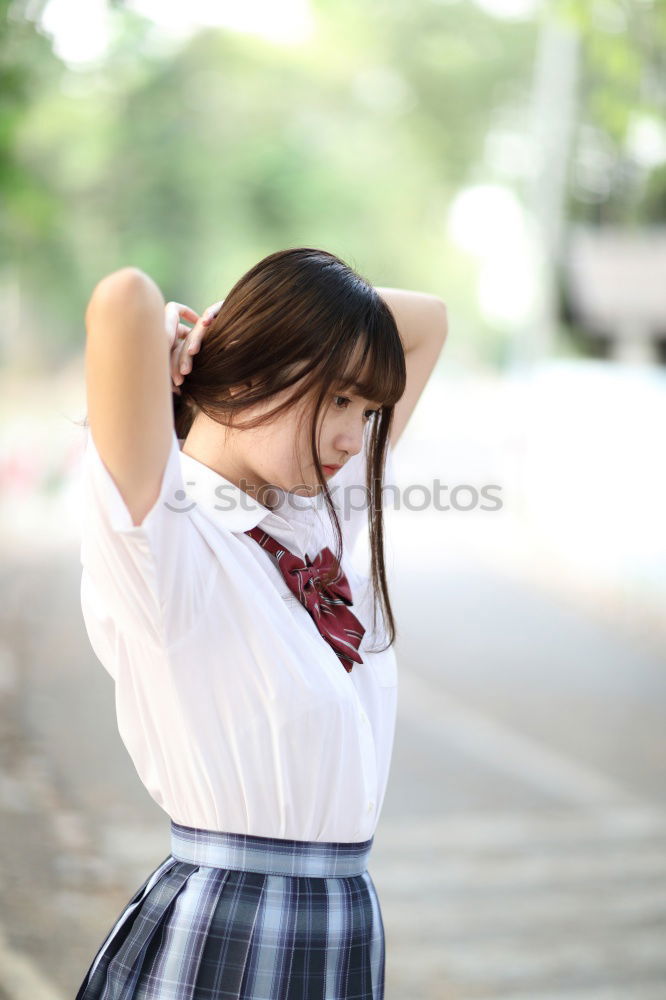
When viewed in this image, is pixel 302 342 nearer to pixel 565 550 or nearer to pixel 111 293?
pixel 111 293

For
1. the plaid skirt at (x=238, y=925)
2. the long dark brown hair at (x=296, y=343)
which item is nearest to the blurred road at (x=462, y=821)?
the plaid skirt at (x=238, y=925)

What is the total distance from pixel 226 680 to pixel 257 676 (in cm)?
3

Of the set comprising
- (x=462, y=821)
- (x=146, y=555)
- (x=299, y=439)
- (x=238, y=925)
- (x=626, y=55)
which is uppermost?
(x=626, y=55)

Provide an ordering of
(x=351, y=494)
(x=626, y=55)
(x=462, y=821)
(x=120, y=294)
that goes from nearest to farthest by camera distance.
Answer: (x=120, y=294)
(x=351, y=494)
(x=462, y=821)
(x=626, y=55)

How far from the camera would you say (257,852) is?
1.09 metres

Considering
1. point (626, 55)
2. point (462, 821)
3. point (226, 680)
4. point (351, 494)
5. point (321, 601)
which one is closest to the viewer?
point (226, 680)

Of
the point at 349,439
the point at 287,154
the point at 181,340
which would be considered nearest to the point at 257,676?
the point at 349,439

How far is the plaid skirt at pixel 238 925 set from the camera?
1.08 m

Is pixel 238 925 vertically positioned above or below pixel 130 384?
below

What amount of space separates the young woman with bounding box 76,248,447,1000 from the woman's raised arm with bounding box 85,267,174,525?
66 millimetres

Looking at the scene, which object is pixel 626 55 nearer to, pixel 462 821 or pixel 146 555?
pixel 462 821

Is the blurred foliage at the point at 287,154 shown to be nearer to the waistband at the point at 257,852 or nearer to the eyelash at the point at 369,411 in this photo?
the eyelash at the point at 369,411

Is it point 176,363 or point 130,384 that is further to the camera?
point 176,363

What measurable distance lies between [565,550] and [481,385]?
471 inches
